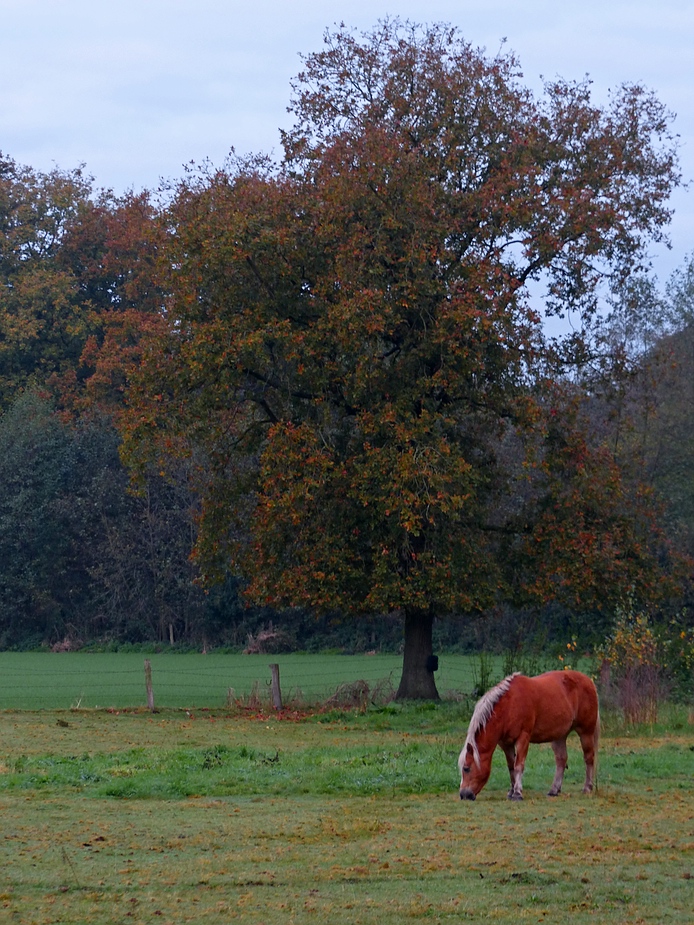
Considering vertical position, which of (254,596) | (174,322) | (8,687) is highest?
(174,322)

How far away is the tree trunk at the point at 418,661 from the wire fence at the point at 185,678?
0.50 meters

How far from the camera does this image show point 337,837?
9.31 meters

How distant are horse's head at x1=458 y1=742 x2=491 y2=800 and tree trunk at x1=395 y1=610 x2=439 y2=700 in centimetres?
1354

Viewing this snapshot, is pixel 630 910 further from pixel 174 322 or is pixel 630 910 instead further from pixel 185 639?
pixel 185 639

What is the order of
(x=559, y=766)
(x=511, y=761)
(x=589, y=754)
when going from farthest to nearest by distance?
1. (x=589, y=754)
2. (x=559, y=766)
3. (x=511, y=761)

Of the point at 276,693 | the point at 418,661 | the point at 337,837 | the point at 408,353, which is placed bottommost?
the point at 276,693

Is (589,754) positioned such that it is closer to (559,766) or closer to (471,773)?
(559,766)

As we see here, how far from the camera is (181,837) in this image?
30.8ft

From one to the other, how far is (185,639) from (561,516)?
2852 cm

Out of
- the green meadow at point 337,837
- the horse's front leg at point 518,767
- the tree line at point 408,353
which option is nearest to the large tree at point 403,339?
the tree line at point 408,353

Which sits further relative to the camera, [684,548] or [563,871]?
[684,548]

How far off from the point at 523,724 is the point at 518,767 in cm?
Result: 42

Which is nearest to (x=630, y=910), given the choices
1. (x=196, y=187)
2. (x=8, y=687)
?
(x=196, y=187)

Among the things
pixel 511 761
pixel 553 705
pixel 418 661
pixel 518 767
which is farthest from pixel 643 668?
pixel 518 767
